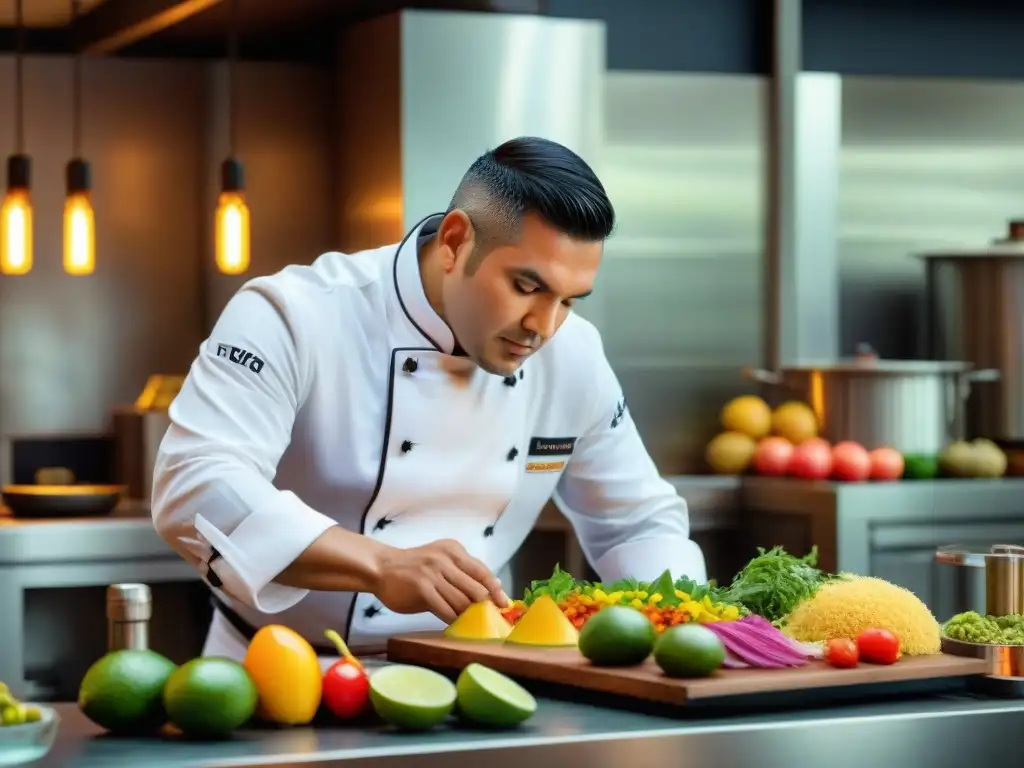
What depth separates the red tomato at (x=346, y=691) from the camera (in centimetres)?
187

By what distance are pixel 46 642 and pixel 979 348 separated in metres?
2.86

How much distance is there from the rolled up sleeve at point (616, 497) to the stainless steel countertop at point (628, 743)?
966 mm

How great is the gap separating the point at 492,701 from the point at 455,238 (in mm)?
916

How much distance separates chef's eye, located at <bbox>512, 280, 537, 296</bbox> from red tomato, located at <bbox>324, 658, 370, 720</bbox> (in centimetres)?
69

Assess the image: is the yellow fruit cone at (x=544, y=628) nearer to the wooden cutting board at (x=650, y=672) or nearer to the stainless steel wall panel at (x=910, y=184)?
the wooden cutting board at (x=650, y=672)

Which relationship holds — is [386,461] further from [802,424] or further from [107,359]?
[107,359]

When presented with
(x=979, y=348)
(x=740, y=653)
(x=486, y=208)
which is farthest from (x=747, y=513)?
(x=740, y=653)

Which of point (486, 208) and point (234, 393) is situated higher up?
point (486, 208)

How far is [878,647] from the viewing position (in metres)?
2.03

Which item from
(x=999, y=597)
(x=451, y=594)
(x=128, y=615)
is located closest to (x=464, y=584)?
(x=451, y=594)

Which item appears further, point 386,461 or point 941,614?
point 941,614

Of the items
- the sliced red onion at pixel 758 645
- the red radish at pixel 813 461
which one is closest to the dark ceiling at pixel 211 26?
the red radish at pixel 813 461

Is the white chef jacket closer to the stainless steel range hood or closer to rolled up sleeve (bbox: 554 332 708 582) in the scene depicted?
rolled up sleeve (bbox: 554 332 708 582)

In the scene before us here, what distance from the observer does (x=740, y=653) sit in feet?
6.51
